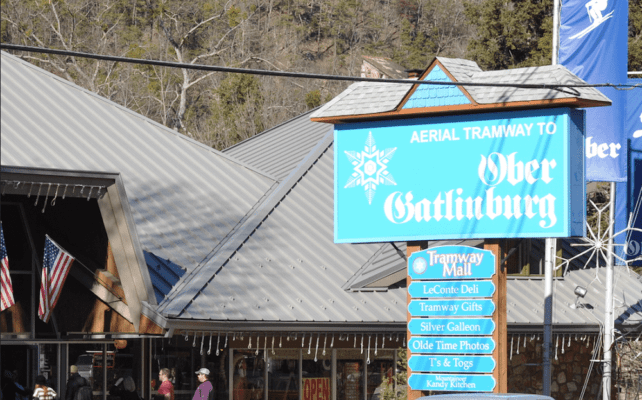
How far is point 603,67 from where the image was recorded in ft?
55.1

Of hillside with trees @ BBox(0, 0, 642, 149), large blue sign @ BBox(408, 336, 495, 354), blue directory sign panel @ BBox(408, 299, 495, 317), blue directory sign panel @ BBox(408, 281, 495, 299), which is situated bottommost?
large blue sign @ BBox(408, 336, 495, 354)

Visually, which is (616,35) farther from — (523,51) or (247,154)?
(523,51)

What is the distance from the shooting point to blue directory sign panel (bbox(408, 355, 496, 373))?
12.7m

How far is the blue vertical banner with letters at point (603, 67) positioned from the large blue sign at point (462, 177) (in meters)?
3.57

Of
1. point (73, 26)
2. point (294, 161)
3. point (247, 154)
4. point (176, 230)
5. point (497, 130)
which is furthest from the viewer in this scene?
point (73, 26)

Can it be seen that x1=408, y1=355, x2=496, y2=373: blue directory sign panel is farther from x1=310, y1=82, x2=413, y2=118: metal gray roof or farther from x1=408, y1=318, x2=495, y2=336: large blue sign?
x1=310, y1=82, x2=413, y2=118: metal gray roof

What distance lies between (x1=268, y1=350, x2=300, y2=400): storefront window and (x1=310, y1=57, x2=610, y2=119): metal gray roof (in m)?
5.01

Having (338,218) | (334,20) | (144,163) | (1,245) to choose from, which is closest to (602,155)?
(338,218)

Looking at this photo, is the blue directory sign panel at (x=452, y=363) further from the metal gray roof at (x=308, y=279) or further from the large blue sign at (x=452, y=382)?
the metal gray roof at (x=308, y=279)

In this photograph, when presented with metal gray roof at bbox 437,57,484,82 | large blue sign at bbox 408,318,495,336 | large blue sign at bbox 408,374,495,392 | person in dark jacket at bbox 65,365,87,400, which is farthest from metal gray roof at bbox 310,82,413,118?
person in dark jacket at bbox 65,365,87,400

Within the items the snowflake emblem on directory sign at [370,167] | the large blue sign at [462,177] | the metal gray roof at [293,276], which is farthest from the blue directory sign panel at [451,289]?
the metal gray roof at [293,276]

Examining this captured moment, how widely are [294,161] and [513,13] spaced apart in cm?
1565

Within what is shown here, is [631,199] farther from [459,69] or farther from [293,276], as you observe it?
[293,276]

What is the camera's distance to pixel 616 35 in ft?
55.4
